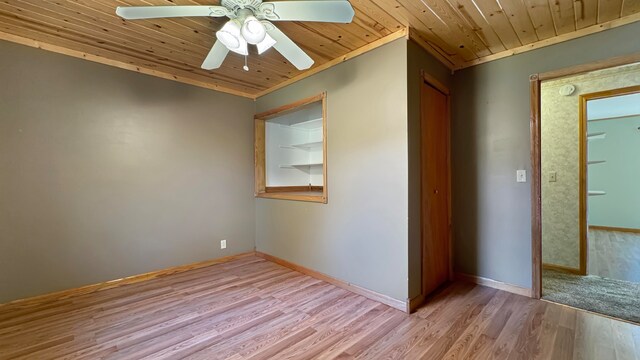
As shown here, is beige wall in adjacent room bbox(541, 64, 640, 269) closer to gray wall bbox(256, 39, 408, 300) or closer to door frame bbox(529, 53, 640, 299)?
door frame bbox(529, 53, 640, 299)

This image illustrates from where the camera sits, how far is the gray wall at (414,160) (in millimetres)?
2312

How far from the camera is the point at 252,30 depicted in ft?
5.22

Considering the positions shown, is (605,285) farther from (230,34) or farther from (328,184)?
(230,34)

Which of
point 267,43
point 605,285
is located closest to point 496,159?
point 605,285

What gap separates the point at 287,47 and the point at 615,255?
5.02 meters

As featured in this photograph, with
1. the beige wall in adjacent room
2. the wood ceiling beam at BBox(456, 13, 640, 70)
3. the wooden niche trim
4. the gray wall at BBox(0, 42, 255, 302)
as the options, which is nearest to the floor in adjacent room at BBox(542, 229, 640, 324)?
the beige wall in adjacent room

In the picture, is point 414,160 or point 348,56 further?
point 348,56

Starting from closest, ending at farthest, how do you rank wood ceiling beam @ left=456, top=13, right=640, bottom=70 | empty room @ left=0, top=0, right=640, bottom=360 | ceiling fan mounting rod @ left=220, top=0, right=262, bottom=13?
1. ceiling fan mounting rod @ left=220, top=0, right=262, bottom=13
2. empty room @ left=0, top=0, right=640, bottom=360
3. wood ceiling beam @ left=456, top=13, right=640, bottom=70

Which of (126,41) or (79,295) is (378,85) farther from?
(79,295)

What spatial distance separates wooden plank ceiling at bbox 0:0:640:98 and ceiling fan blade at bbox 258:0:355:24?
0.47 metres

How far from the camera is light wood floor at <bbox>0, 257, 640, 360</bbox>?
1.78 meters

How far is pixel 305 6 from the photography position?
59.7 inches

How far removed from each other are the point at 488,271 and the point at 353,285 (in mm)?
1412

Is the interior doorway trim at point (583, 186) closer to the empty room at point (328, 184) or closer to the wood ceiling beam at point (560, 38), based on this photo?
the empty room at point (328, 184)
